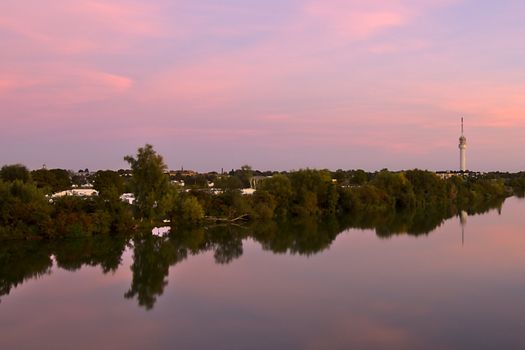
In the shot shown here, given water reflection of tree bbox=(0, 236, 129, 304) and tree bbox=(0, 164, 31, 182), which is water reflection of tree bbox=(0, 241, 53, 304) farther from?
tree bbox=(0, 164, 31, 182)

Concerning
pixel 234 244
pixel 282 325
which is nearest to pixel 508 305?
pixel 282 325

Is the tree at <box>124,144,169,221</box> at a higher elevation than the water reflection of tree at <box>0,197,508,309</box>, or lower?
higher

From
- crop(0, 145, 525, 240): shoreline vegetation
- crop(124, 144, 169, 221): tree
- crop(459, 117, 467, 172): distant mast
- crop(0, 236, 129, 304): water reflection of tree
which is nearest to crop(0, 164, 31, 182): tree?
crop(0, 145, 525, 240): shoreline vegetation

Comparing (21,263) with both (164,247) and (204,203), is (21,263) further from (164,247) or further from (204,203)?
(204,203)

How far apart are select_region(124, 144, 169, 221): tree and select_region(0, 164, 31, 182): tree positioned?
15.1 meters

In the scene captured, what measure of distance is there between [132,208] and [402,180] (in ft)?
85.1

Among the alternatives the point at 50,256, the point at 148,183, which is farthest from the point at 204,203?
the point at 50,256

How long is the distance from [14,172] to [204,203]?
697 inches

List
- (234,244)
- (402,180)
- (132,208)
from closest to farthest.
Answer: (234,244)
(132,208)
(402,180)

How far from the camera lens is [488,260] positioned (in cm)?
1877

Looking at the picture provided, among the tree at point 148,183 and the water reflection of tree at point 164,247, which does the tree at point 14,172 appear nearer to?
the tree at point 148,183

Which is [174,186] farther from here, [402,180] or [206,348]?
[402,180]

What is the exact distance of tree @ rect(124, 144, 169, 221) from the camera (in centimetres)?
2762

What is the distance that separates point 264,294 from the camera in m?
14.2
